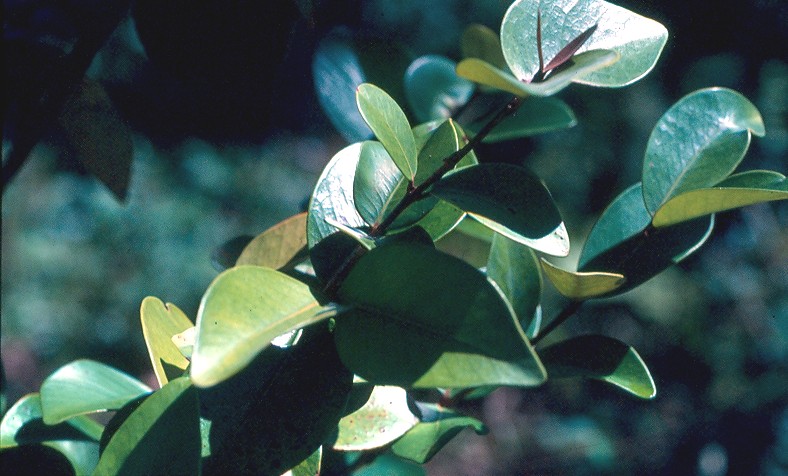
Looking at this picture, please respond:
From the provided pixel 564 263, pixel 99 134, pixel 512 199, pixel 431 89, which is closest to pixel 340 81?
pixel 431 89

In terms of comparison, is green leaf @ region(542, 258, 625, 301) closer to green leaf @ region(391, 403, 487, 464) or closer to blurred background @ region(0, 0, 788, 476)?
green leaf @ region(391, 403, 487, 464)

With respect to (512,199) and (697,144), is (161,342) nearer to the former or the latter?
(512,199)

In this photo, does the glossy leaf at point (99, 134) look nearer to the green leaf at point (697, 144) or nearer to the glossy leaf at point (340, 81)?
the glossy leaf at point (340, 81)

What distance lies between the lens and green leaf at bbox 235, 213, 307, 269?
380 mm

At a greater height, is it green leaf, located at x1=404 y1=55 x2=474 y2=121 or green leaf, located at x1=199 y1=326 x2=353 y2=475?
green leaf, located at x1=404 y1=55 x2=474 y2=121

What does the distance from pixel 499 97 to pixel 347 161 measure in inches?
20.8

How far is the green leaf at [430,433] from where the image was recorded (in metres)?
0.38

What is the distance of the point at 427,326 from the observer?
246 mm

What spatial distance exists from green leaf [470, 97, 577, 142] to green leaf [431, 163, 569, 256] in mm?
200

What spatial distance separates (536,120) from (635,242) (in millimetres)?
160

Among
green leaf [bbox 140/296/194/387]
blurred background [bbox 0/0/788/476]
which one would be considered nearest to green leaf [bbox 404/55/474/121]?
green leaf [bbox 140/296/194/387]

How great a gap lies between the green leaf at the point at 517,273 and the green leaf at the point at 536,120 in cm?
12

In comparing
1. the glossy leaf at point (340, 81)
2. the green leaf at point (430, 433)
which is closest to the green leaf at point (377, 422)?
the green leaf at point (430, 433)

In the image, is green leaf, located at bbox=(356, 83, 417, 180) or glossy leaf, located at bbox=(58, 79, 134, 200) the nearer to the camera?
green leaf, located at bbox=(356, 83, 417, 180)
